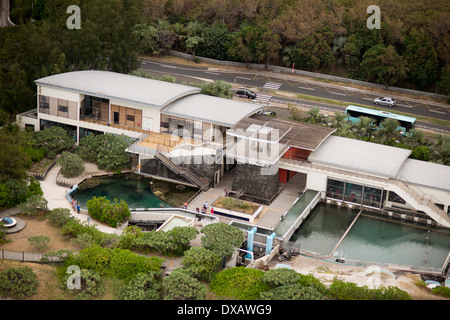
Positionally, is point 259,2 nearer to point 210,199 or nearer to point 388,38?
point 388,38

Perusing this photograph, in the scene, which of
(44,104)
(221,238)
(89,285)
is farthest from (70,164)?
A: (89,285)

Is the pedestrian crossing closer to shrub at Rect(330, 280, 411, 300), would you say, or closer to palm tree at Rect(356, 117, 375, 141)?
palm tree at Rect(356, 117, 375, 141)

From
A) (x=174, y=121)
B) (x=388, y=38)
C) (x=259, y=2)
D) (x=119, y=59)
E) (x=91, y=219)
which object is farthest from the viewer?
(x=259, y=2)

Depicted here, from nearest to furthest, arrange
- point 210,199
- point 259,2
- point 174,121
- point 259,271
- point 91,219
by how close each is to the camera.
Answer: point 259,271
point 91,219
point 210,199
point 174,121
point 259,2

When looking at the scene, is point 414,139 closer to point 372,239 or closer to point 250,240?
point 372,239

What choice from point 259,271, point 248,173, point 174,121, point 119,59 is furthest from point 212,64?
point 259,271

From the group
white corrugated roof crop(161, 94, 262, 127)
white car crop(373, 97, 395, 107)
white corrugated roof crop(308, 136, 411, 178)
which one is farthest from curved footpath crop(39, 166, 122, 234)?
white car crop(373, 97, 395, 107)
